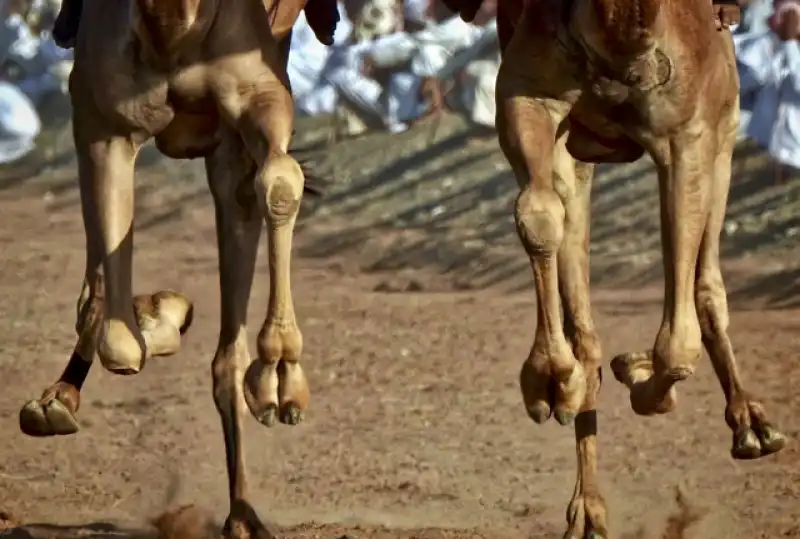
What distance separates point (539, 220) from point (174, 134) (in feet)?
3.12

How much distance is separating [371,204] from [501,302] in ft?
2.63

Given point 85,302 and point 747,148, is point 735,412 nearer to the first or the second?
point 85,302

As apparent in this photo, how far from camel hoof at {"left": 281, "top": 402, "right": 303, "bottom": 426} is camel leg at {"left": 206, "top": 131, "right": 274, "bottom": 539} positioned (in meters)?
0.81

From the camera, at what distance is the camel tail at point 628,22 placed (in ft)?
12.7

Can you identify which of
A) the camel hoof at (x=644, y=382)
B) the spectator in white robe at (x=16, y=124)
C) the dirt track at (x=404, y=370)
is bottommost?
the dirt track at (x=404, y=370)

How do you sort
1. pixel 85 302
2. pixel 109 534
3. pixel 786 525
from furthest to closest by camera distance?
pixel 786 525
pixel 109 534
pixel 85 302

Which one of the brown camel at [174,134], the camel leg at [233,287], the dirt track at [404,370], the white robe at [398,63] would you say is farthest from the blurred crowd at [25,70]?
the brown camel at [174,134]

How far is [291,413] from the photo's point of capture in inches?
158

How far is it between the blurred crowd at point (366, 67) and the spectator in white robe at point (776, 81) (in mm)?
207

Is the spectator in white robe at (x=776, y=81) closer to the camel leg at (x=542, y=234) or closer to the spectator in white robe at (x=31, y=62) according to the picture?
the spectator in white robe at (x=31, y=62)

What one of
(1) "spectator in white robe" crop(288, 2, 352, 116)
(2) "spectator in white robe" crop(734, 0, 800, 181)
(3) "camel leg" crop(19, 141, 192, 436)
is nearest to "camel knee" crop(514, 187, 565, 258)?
(3) "camel leg" crop(19, 141, 192, 436)

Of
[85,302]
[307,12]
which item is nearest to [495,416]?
[307,12]

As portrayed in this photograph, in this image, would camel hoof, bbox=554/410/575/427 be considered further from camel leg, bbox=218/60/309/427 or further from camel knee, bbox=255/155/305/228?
camel knee, bbox=255/155/305/228

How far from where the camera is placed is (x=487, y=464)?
7461mm
